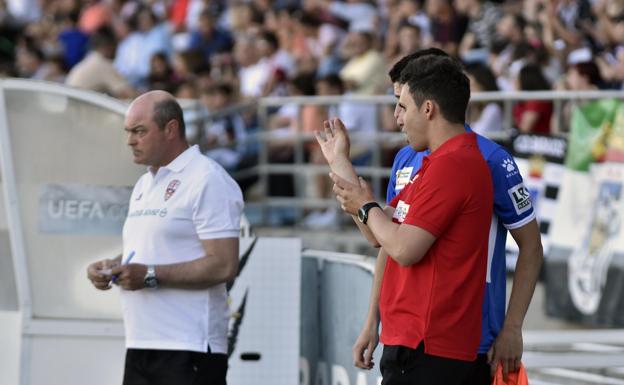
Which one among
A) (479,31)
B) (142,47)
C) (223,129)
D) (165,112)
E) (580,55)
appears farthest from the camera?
(142,47)

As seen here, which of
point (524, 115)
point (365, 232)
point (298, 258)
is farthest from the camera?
point (524, 115)

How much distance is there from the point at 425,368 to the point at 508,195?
64 cm

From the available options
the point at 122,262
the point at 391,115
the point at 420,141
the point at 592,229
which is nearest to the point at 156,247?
the point at 122,262

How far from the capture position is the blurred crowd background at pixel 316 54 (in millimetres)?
11680

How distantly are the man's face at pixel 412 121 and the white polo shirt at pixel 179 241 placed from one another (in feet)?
4.73

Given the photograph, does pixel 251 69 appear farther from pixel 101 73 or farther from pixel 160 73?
pixel 101 73

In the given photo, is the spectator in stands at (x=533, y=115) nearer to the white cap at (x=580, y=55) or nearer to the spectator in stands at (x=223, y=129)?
the white cap at (x=580, y=55)

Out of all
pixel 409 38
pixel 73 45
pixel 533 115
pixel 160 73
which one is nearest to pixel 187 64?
pixel 160 73

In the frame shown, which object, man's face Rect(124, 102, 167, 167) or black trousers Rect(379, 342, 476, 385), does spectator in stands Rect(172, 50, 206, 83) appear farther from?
black trousers Rect(379, 342, 476, 385)

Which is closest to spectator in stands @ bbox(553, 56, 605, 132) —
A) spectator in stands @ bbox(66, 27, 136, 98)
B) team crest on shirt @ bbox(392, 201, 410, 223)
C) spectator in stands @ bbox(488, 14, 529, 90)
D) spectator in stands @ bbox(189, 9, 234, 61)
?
spectator in stands @ bbox(488, 14, 529, 90)

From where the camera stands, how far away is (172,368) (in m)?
5.46

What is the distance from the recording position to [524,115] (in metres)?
10.7

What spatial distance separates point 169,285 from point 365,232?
1.28m

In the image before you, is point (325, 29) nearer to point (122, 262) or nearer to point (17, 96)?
point (17, 96)
